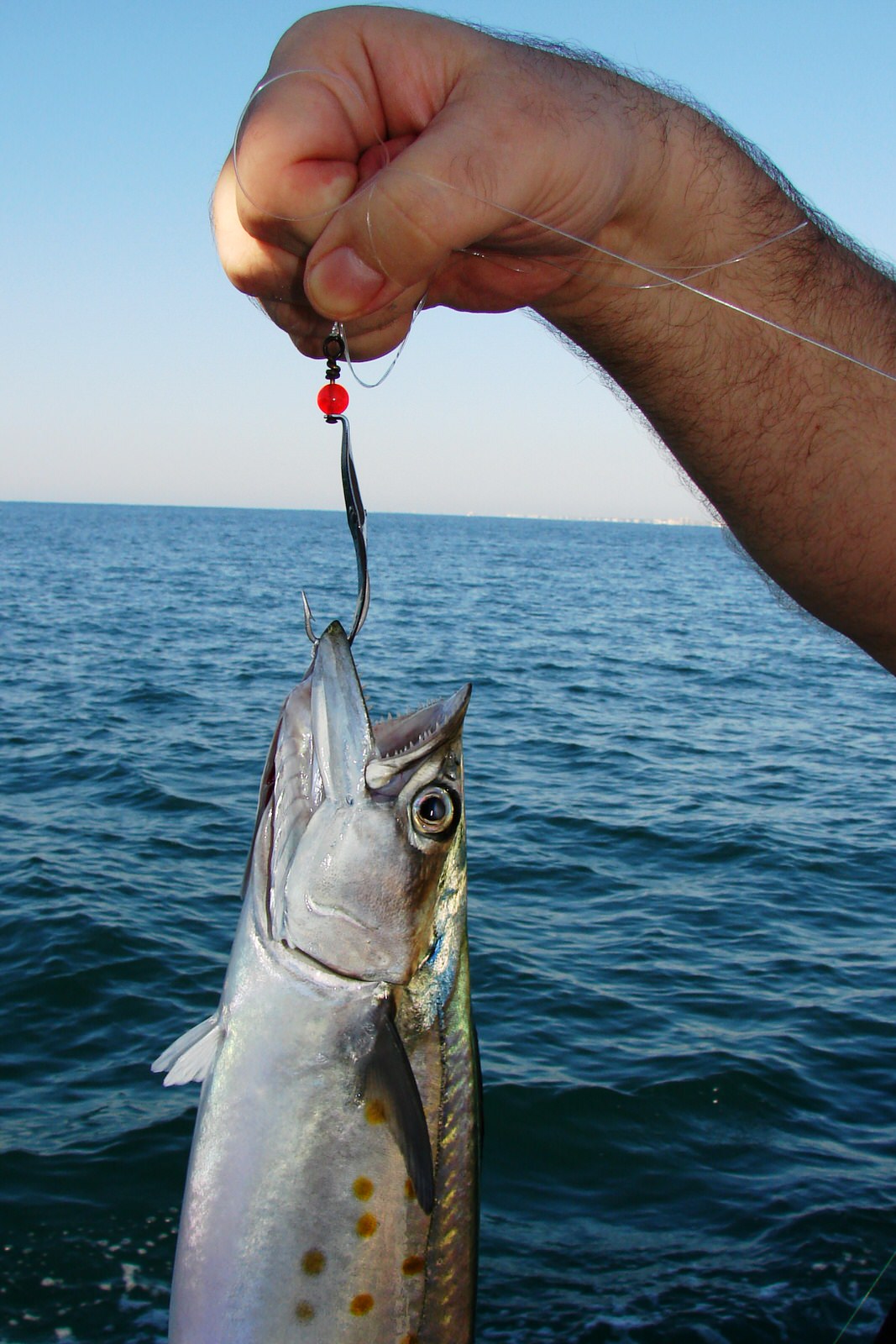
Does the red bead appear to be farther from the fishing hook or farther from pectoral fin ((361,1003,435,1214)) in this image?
pectoral fin ((361,1003,435,1214))

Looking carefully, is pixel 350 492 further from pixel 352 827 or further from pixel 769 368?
pixel 769 368

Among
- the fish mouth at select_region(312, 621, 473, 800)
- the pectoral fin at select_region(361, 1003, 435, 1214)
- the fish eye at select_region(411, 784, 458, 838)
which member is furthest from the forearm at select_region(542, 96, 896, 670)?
the pectoral fin at select_region(361, 1003, 435, 1214)

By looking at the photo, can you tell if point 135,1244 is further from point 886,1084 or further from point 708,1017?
point 886,1084

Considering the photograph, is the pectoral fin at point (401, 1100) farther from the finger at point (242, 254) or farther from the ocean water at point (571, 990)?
the ocean water at point (571, 990)

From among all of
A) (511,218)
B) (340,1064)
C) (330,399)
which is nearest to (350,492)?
(330,399)

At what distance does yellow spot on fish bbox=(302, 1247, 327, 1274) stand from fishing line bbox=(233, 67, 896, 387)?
5.76ft

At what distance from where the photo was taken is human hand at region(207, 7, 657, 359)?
1608 millimetres

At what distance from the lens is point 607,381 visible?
8.66 feet

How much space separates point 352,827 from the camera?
2.19 metres

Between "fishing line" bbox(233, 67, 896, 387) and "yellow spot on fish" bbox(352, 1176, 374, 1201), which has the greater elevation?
"fishing line" bbox(233, 67, 896, 387)

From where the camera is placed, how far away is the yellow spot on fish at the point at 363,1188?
2.09 metres

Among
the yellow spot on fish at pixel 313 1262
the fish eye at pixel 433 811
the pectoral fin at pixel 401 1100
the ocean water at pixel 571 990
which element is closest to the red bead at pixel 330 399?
the fish eye at pixel 433 811

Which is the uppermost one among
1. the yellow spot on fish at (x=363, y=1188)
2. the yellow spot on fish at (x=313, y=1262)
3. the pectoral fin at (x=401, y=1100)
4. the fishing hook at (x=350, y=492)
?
the fishing hook at (x=350, y=492)

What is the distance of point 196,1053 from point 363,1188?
43 cm
